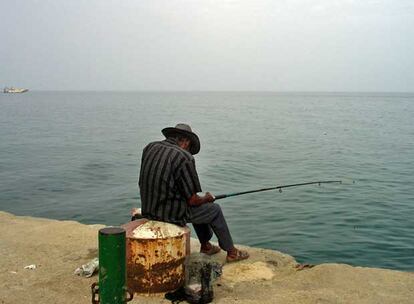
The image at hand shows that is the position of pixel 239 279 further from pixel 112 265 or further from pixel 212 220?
pixel 112 265

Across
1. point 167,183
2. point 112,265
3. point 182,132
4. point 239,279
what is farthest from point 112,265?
point 239,279

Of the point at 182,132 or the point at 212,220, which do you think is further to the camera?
the point at 212,220

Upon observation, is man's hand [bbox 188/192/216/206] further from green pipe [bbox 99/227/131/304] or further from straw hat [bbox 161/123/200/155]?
green pipe [bbox 99/227/131/304]

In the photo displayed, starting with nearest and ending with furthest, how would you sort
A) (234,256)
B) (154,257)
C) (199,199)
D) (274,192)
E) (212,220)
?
1. (154,257)
2. (199,199)
3. (212,220)
4. (234,256)
5. (274,192)

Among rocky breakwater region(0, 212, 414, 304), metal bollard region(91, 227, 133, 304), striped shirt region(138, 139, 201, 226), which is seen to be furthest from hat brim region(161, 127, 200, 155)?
metal bollard region(91, 227, 133, 304)

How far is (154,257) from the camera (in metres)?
4.68

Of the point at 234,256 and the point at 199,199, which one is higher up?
the point at 199,199

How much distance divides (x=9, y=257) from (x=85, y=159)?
14946 millimetres

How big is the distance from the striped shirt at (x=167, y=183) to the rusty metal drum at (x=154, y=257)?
208 millimetres

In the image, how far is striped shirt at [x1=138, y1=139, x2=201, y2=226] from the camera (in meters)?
5.02

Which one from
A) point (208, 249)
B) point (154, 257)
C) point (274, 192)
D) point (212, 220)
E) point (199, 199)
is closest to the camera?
point (154, 257)

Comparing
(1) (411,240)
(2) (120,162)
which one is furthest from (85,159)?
(1) (411,240)

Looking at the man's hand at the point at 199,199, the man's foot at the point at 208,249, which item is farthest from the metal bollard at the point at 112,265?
the man's foot at the point at 208,249

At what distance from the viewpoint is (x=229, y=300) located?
4.79 meters
